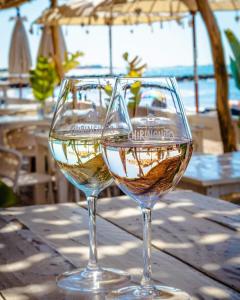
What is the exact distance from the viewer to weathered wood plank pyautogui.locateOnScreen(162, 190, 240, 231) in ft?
3.92

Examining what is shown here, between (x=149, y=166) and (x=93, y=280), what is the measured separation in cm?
21

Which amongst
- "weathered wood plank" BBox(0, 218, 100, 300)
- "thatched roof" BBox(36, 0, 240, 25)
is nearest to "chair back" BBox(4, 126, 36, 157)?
"thatched roof" BBox(36, 0, 240, 25)

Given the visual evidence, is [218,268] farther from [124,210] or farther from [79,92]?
[124,210]

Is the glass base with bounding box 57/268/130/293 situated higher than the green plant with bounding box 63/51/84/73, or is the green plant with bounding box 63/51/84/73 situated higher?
the glass base with bounding box 57/268/130/293

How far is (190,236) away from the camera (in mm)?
1091

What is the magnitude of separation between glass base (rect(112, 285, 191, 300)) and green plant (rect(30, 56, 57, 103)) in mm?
6589

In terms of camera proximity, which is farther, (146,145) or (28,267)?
(28,267)

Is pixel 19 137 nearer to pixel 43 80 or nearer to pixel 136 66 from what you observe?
pixel 136 66

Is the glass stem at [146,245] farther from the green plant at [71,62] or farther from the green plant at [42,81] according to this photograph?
the green plant at [71,62]

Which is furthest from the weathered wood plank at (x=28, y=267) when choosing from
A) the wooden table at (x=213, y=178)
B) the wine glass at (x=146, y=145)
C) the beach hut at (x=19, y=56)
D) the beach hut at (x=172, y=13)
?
the beach hut at (x=19, y=56)

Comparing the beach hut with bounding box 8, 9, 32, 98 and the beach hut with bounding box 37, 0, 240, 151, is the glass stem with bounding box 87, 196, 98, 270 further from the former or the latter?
the beach hut with bounding box 8, 9, 32, 98

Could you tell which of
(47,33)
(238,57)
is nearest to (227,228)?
(238,57)

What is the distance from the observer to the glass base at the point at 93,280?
845mm

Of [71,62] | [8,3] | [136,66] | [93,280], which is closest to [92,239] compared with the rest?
[93,280]
